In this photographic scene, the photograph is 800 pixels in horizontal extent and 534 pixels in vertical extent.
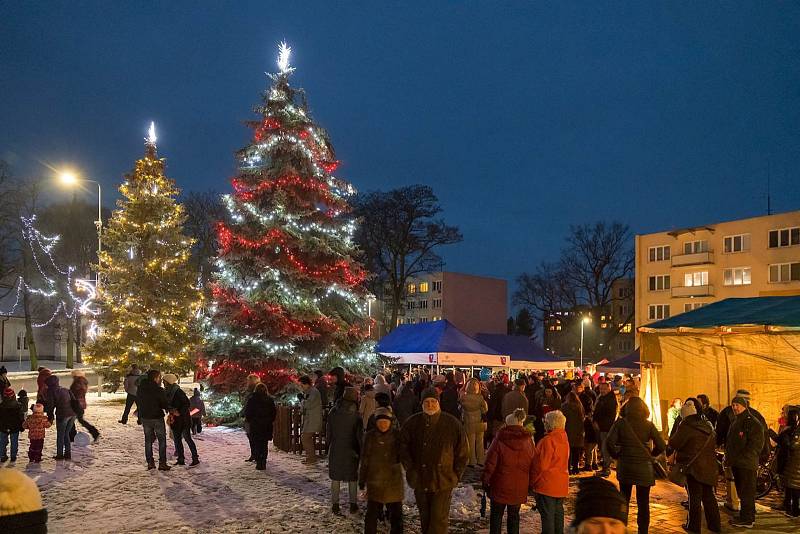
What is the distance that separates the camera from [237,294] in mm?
17922

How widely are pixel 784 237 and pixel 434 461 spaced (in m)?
45.6

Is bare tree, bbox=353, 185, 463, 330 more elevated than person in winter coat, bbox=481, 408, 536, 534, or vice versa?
bare tree, bbox=353, 185, 463, 330

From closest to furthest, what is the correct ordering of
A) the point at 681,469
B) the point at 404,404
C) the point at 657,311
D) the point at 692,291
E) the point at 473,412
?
the point at 681,469, the point at 473,412, the point at 404,404, the point at 692,291, the point at 657,311

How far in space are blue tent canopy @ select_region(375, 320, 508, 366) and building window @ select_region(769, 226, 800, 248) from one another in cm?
2823

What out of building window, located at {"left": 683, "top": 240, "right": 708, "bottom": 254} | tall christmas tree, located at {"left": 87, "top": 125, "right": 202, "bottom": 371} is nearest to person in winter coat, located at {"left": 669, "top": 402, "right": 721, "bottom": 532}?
tall christmas tree, located at {"left": 87, "top": 125, "right": 202, "bottom": 371}

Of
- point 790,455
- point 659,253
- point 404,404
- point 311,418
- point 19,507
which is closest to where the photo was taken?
point 19,507

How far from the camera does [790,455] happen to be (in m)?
9.28

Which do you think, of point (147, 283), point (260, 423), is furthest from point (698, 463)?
point (147, 283)

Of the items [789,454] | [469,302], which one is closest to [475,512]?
[789,454]

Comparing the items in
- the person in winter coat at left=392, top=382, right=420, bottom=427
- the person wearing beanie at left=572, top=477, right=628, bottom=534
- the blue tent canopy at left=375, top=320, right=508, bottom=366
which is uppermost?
the blue tent canopy at left=375, top=320, right=508, bottom=366

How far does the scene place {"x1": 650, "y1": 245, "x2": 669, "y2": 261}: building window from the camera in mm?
51875

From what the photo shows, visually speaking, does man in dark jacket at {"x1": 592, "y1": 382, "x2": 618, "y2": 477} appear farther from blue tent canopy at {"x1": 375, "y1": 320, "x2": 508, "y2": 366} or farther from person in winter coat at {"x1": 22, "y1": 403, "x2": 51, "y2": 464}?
blue tent canopy at {"x1": 375, "y1": 320, "x2": 508, "y2": 366}

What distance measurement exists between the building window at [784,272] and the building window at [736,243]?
2.66 meters

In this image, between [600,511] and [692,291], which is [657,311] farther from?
[600,511]
